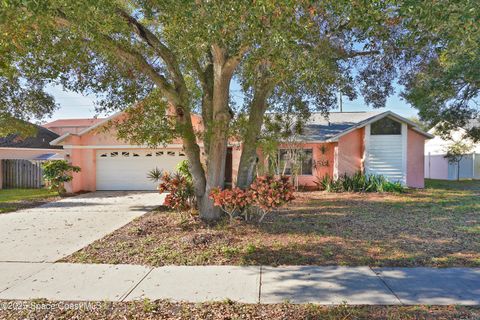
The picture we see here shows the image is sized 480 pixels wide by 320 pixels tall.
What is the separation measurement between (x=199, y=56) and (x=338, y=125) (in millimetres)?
11498

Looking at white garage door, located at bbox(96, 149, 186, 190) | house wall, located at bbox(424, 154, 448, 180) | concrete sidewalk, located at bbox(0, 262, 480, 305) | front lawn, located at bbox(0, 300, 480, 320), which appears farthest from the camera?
house wall, located at bbox(424, 154, 448, 180)

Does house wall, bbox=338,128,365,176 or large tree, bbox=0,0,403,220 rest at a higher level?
large tree, bbox=0,0,403,220

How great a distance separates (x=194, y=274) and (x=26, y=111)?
10.4 metres

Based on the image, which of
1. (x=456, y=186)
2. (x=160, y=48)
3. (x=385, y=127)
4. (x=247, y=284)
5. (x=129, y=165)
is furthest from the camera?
(x=456, y=186)

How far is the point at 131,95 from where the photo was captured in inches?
370

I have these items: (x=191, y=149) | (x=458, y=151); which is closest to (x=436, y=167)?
(x=458, y=151)

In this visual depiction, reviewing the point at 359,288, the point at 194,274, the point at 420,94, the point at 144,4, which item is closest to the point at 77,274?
the point at 194,274

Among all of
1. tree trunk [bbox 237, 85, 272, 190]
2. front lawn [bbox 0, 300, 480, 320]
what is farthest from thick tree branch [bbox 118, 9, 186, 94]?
front lawn [bbox 0, 300, 480, 320]

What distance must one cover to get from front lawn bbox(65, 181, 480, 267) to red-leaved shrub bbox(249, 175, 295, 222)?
73cm

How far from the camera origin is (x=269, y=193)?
7281mm

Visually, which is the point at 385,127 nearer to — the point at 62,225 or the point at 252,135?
the point at 252,135

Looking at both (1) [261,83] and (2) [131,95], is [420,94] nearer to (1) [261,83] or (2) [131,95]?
(1) [261,83]

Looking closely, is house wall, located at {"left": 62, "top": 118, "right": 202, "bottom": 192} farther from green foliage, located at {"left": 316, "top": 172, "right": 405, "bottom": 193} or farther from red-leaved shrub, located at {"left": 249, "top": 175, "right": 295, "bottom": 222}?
red-leaved shrub, located at {"left": 249, "top": 175, "right": 295, "bottom": 222}

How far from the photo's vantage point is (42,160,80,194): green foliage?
1495cm
